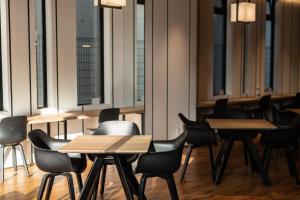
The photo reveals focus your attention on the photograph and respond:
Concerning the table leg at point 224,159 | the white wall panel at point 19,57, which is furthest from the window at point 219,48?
the white wall panel at point 19,57

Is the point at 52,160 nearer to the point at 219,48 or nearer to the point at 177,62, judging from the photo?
the point at 177,62

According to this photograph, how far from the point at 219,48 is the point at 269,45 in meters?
2.10

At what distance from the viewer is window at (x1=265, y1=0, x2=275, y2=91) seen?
35.2 ft

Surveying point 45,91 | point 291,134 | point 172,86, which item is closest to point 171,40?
point 172,86

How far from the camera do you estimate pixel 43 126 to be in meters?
6.40

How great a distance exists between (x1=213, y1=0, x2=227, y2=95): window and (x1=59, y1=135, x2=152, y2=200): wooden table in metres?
5.29

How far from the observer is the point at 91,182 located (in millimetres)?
4133

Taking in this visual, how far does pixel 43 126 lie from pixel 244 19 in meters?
3.84

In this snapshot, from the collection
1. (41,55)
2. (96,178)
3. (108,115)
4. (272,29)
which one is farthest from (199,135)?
(272,29)

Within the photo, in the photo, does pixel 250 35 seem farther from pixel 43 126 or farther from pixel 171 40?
pixel 43 126

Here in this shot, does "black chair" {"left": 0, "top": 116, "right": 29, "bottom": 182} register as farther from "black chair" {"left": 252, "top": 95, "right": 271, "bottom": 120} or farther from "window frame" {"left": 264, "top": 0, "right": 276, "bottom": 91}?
"window frame" {"left": 264, "top": 0, "right": 276, "bottom": 91}

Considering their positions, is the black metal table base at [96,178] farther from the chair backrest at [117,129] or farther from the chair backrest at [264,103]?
the chair backrest at [264,103]

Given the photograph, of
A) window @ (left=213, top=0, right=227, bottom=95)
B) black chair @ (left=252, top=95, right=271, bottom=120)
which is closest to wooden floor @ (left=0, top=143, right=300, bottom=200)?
black chair @ (left=252, top=95, right=271, bottom=120)

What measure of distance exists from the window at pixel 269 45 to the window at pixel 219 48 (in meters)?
1.72
